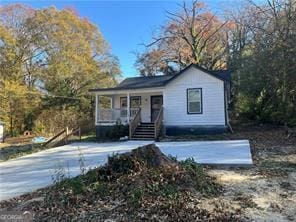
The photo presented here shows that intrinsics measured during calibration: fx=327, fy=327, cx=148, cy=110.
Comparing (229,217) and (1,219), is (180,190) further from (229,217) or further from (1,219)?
(1,219)

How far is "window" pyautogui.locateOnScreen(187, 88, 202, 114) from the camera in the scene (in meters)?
18.6

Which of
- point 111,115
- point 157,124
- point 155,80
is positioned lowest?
point 157,124

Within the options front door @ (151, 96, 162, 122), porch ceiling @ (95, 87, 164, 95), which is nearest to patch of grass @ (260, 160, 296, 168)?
porch ceiling @ (95, 87, 164, 95)

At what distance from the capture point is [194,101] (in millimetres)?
18750

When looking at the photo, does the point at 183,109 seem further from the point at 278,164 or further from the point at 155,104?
the point at 278,164

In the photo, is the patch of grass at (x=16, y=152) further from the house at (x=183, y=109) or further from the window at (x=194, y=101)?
the window at (x=194, y=101)

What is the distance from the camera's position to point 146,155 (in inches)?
280

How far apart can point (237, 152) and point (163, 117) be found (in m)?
8.72

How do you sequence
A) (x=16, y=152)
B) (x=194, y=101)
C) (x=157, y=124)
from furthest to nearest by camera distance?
(x=194, y=101) < (x=157, y=124) < (x=16, y=152)

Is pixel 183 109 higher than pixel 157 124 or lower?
higher

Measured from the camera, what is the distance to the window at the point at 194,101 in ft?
61.1

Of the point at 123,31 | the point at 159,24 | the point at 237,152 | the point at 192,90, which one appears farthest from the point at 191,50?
the point at 237,152

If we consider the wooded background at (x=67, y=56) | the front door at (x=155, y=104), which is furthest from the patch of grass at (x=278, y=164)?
the wooded background at (x=67, y=56)

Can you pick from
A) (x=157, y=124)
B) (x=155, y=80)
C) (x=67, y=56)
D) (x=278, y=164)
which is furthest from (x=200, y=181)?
(x=67, y=56)
